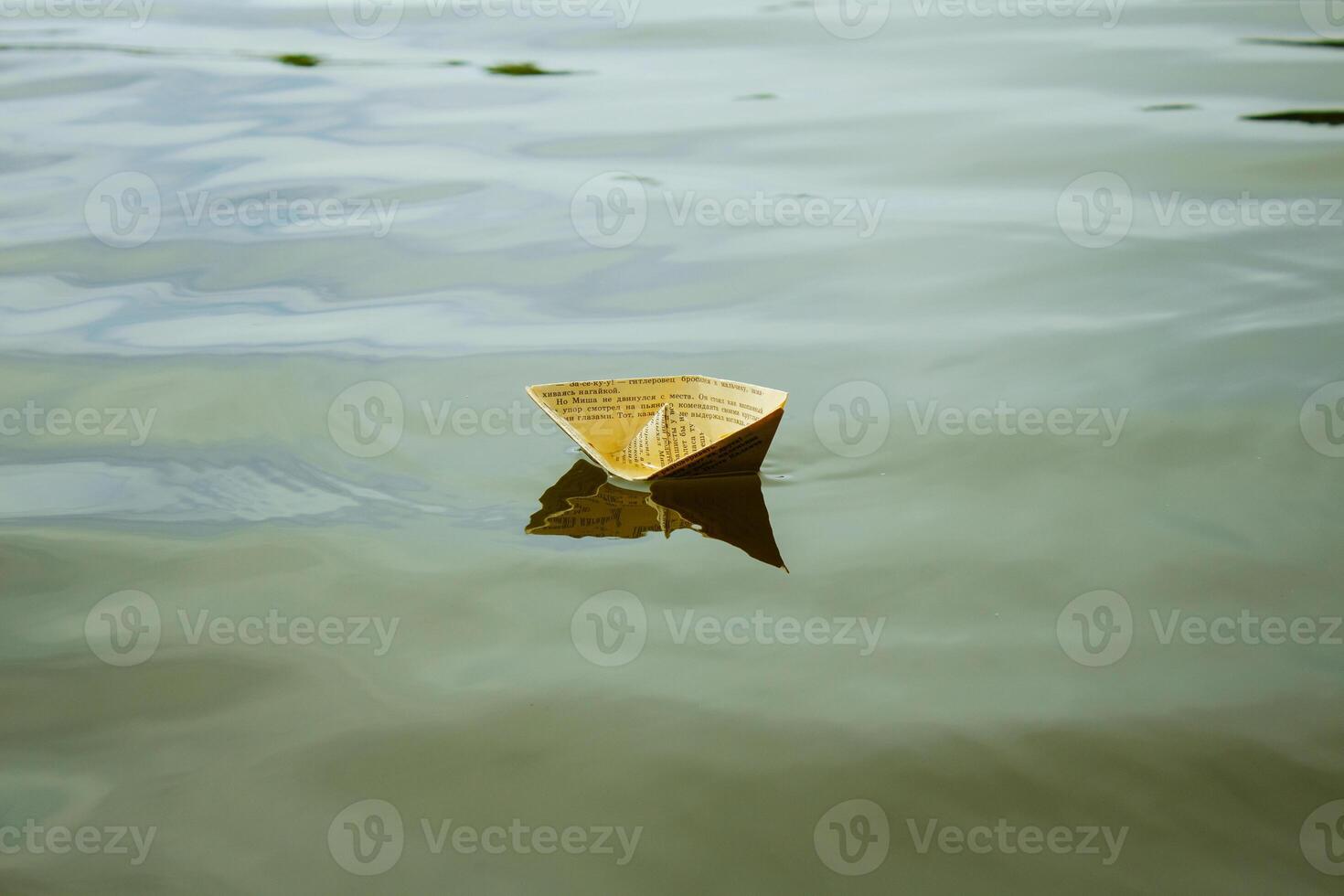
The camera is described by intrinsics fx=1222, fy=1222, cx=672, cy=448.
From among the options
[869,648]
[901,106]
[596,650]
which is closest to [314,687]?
[596,650]

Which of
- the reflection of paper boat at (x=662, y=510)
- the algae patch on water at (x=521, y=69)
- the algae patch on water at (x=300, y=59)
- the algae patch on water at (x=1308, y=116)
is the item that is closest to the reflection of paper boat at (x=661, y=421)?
the reflection of paper boat at (x=662, y=510)

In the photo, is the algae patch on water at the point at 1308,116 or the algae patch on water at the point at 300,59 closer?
the algae patch on water at the point at 1308,116

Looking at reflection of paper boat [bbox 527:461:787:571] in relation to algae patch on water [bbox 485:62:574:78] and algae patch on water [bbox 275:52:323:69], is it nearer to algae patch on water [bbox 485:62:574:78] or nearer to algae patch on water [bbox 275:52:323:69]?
algae patch on water [bbox 485:62:574:78]

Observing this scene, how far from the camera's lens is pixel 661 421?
1983 millimetres

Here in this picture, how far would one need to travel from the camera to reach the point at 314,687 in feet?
5.06

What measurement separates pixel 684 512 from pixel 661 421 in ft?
0.58

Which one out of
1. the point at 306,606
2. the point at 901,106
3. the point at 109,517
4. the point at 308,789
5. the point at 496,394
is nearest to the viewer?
the point at 308,789

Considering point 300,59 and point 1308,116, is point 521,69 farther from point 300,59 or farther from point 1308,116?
point 1308,116

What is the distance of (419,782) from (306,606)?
0.43 metres

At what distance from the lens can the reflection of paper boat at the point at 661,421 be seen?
1933 millimetres

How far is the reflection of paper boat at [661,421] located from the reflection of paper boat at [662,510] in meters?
0.03

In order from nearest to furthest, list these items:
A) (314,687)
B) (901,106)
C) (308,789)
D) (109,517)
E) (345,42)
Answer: (308,789) < (314,687) < (109,517) < (901,106) < (345,42)

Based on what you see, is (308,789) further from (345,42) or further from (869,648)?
(345,42)

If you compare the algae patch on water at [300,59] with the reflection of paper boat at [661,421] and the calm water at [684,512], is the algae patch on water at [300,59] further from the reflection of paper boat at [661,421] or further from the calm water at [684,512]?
the reflection of paper boat at [661,421]
